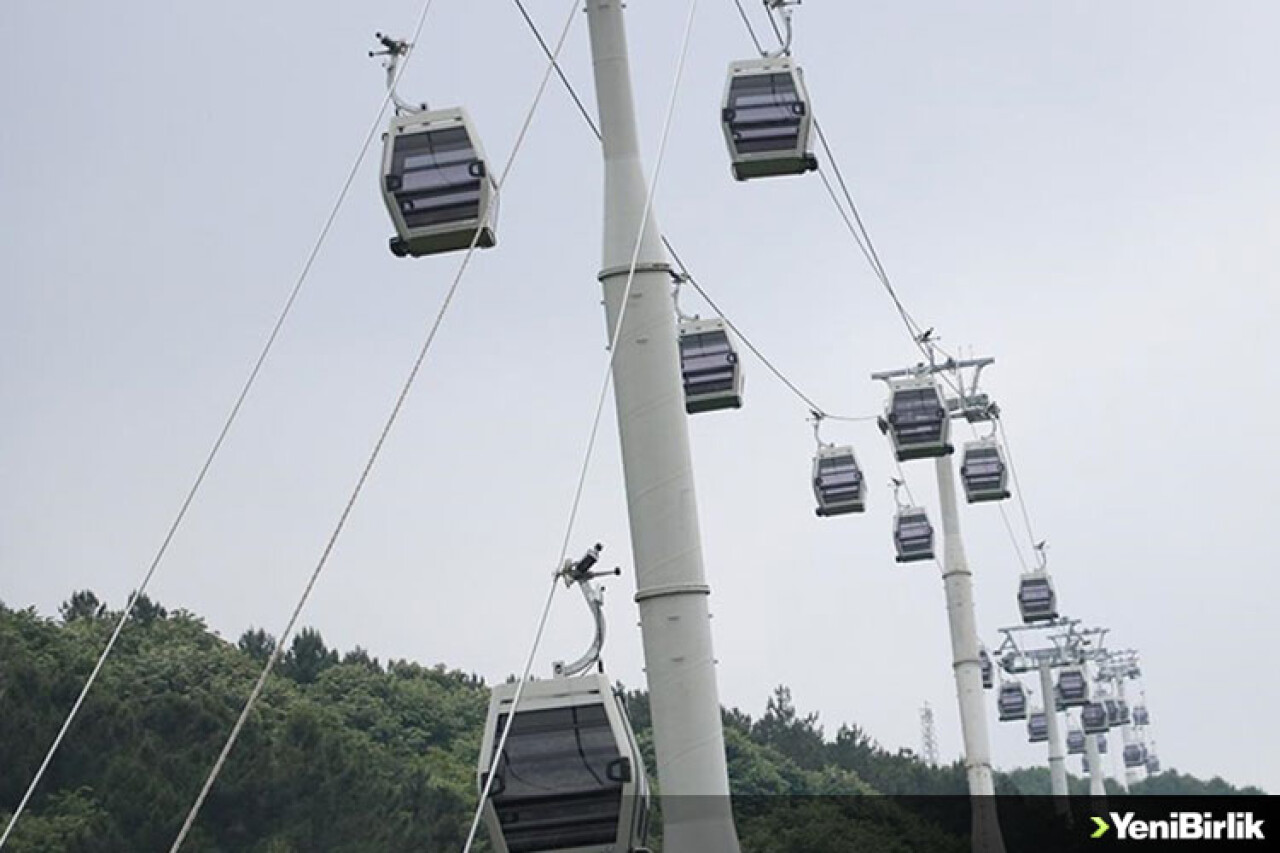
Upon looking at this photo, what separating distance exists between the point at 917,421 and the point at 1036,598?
23.1 meters

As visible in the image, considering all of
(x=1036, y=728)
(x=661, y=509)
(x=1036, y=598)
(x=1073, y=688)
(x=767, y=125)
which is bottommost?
(x=661, y=509)

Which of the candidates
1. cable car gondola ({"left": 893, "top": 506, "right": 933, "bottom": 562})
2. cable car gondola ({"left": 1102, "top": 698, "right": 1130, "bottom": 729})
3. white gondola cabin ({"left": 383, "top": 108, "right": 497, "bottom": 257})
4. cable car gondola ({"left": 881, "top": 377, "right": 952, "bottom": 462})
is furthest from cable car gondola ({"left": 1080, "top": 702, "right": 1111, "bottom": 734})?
white gondola cabin ({"left": 383, "top": 108, "right": 497, "bottom": 257})

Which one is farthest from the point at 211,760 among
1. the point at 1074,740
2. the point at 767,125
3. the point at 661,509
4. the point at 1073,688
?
the point at 1074,740

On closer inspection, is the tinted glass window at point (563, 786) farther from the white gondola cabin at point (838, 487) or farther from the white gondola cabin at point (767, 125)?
the white gondola cabin at point (838, 487)

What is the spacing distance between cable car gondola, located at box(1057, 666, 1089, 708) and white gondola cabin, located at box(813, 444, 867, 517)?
38.1 metres

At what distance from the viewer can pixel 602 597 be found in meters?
16.5

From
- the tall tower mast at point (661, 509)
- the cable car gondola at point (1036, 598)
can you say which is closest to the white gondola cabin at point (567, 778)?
the tall tower mast at point (661, 509)

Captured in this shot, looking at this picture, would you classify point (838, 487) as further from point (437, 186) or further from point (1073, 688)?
point (1073, 688)

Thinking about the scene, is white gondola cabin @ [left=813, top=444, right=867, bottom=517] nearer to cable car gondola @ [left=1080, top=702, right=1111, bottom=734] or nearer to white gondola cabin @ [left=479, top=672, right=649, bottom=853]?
white gondola cabin @ [left=479, top=672, right=649, bottom=853]

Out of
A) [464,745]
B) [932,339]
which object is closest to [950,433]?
[932,339]

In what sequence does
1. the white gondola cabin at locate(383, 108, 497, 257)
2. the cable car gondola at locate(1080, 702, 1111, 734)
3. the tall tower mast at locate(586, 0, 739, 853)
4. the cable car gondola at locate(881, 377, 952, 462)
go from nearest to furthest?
the tall tower mast at locate(586, 0, 739, 853)
the white gondola cabin at locate(383, 108, 497, 257)
the cable car gondola at locate(881, 377, 952, 462)
the cable car gondola at locate(1080, 702, 1111, 734)

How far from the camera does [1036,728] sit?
303ft

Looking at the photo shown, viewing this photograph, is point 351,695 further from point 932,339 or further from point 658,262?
point 658,262

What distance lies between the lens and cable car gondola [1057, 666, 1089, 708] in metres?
73.6
